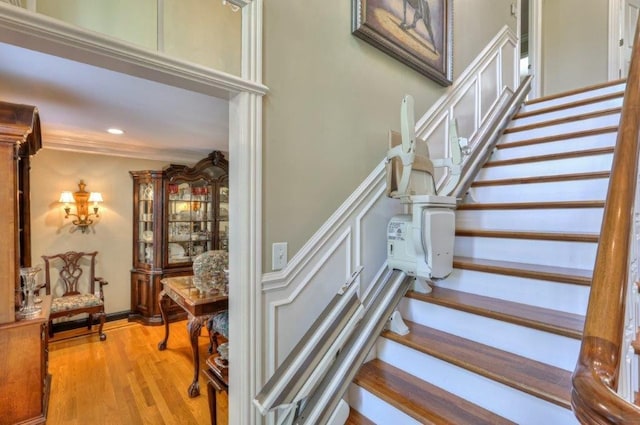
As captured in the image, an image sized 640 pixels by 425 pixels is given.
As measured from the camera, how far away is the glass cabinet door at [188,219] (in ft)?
14.1

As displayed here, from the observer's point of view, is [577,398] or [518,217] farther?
[518,217]

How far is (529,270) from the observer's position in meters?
1.53

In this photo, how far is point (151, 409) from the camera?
2.34m

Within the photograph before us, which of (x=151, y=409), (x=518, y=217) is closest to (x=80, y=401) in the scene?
(x=151, y=409)

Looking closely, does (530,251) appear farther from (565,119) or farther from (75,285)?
(75,285)

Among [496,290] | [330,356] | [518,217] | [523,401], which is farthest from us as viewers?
[518,217]

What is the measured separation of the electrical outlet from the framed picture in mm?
1336

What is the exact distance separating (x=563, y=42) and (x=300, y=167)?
4.66 metres

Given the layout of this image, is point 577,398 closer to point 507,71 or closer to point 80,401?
point 80,401

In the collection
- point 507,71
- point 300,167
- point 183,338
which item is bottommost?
point 183,338

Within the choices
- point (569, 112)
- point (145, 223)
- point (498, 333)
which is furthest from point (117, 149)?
point (569, 112)

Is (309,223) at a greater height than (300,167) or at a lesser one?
lesser

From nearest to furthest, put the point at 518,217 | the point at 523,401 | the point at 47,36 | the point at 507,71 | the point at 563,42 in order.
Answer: the point at 47,36 → the point at 523,401 → the point at 518,217 → the point at 507,71 → the point at 563,42

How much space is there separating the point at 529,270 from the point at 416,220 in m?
0.63
